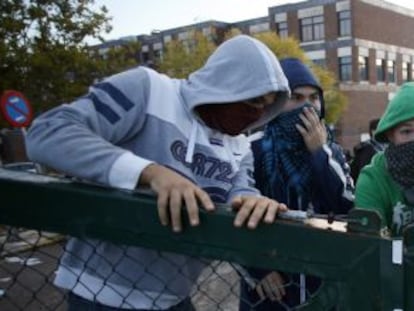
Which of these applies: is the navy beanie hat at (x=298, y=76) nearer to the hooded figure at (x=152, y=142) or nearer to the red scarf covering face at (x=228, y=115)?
the hooded figure at (x=152, y=142)

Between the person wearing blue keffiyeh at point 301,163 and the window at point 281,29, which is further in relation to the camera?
the window at point 281,29

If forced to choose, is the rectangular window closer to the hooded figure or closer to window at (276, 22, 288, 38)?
window at (276, 22, 288, 38)

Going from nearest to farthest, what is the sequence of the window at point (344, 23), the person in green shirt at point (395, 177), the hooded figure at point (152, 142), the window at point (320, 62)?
the hooded figure at point (152, 142)
the person in green shirt at point (395, 177)
the window at point (344, 23)
the window at point (320, 62)

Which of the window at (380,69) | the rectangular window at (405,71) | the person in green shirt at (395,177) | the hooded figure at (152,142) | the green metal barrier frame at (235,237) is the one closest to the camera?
the green metal barrier frame at (235,237)

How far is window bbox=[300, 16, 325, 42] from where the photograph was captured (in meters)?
36.0

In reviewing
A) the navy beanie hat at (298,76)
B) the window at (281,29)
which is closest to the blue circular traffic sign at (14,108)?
the navy beanie hat at (298,76)

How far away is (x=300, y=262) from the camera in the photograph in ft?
3.62

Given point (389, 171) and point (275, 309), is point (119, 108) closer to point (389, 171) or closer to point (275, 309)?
point (389, 171)

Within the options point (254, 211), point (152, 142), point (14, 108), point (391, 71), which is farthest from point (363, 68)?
point (254, 211)

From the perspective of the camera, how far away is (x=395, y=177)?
6.59 ft

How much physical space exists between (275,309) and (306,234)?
1.35 meters

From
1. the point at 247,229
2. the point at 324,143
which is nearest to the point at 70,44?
the point at 324,143

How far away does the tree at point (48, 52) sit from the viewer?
13.6 metres

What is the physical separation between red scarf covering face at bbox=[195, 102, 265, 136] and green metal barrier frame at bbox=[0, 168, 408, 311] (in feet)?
1.70
